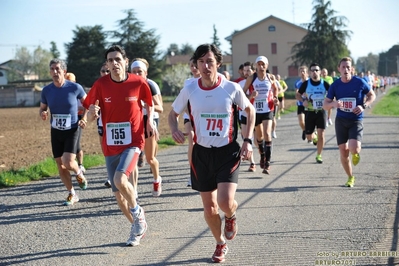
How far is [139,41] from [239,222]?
78030 mm

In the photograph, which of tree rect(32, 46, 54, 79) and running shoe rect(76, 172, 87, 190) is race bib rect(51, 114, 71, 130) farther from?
tree rect(32, 46, 54, 79)

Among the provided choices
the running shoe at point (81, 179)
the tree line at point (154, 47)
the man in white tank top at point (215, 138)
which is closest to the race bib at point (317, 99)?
the running shoe at point (81, 179)

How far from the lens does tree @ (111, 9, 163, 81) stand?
83938 mm

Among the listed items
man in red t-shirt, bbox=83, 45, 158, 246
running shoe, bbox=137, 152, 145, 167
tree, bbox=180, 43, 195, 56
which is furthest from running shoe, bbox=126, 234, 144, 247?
tree, bbox=180, 43, 195, 56

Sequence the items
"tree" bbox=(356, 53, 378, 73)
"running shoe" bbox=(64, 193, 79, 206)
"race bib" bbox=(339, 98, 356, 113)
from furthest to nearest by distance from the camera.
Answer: "tree" bbox=(356, 53, 378, 73), "race bib" bbox=(339, 98, 356, 113), "running shoe" bbox=(64, 193, 79, 206)

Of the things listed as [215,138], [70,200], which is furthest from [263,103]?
[215,138]

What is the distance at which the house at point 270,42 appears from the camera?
9631cm

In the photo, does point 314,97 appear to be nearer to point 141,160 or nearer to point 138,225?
point 141,160

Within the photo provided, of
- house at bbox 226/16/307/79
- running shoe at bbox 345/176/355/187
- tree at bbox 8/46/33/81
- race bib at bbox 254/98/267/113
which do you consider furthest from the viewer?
tree at bbox 8/46/33/81

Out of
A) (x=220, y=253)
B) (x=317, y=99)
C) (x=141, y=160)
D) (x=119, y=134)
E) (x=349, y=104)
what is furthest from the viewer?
(x=317, y=99)

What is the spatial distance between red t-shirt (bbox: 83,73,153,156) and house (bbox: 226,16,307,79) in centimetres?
8936

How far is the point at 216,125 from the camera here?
601 cm

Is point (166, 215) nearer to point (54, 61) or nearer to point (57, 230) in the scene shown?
point (57, 230)

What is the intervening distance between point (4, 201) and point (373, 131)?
1424 cm
